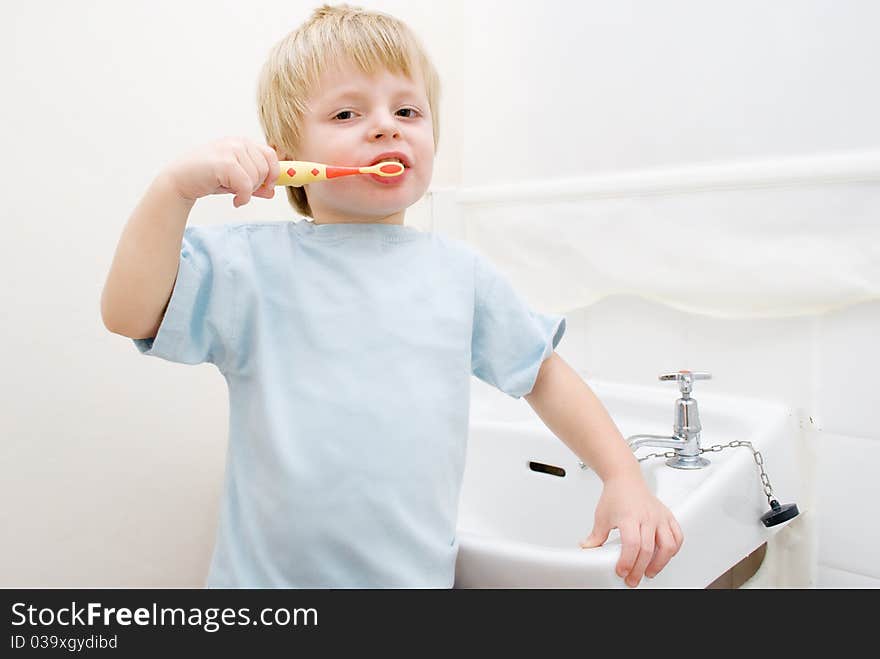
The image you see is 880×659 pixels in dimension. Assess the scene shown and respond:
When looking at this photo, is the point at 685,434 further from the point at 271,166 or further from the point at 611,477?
the point at 271,166

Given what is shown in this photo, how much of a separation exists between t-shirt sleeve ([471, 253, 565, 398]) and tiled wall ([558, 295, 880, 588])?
37 centimetres

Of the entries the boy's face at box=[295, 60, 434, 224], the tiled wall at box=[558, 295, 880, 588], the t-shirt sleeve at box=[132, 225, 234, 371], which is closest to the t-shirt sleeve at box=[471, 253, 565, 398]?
the boy's face at box=[295, 60, 434, 224]

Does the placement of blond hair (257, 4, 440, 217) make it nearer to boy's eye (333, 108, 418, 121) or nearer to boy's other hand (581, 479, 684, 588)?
boy's eye (333, 108, 418, 121)

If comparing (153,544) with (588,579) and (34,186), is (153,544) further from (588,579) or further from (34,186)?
(588,579)

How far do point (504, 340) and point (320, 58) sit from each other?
0.27 m

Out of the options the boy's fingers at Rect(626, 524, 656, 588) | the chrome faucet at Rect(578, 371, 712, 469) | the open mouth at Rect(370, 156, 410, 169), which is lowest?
the boy's fingers at Rect(626, 524, 656, 588)

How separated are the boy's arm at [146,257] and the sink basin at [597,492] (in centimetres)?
31

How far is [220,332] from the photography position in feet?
1.78

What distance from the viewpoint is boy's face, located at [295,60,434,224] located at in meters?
0.57

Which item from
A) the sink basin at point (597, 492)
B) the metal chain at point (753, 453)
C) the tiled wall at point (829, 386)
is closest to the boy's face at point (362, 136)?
the sink basin at point (597, 492)

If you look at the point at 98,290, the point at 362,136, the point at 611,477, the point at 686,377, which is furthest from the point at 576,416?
the point at 98,290

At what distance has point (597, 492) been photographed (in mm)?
828

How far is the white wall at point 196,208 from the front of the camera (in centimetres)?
74

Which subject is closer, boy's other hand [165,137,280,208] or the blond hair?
boy's other hand [165,137,280,208]
